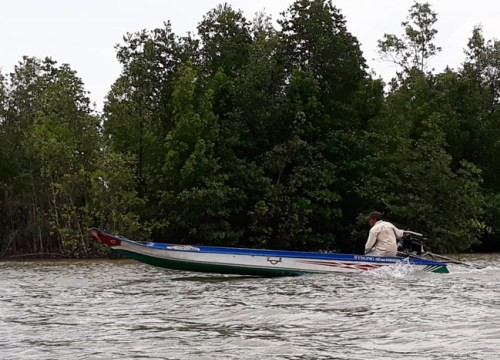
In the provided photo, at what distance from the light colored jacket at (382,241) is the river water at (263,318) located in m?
0.92

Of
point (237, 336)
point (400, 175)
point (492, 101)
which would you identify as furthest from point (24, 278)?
point (492, 101)

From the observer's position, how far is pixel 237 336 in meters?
10.1

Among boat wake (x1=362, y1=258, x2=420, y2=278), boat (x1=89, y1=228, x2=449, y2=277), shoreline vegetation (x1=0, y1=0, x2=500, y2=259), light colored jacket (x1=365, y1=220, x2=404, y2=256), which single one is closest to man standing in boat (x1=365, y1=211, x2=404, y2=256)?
light colored jacket (x1=365, y1=220, x2=404, y2=256)

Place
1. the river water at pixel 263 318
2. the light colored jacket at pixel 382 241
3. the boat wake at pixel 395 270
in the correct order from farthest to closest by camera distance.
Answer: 1. the light colored jacket at pixel 382 241
2. the boat wake at pixel 395 270
3. the river water at pixel 263 318

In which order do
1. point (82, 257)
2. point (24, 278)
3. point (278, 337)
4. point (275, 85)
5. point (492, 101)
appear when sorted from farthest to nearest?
point (492, 101) < point (275, 85) < point (82, 257) < point (24, 278) < point (278, 337)

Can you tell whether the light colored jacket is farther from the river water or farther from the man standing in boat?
the river water

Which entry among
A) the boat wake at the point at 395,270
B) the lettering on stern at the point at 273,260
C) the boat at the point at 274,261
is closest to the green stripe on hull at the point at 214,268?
the boat at the point at 274,261

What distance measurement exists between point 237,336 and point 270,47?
118 ft

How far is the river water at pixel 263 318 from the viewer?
29.5 ft

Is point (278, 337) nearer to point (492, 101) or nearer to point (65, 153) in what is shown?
point (65, 153)

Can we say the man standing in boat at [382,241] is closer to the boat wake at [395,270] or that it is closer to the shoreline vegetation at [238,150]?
the boat wake at [395,270]

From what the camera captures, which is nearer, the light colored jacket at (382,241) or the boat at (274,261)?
the boat at (274,261)

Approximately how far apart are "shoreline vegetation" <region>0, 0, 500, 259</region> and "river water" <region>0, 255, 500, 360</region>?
21312 mm

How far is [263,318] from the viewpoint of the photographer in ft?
39.0
